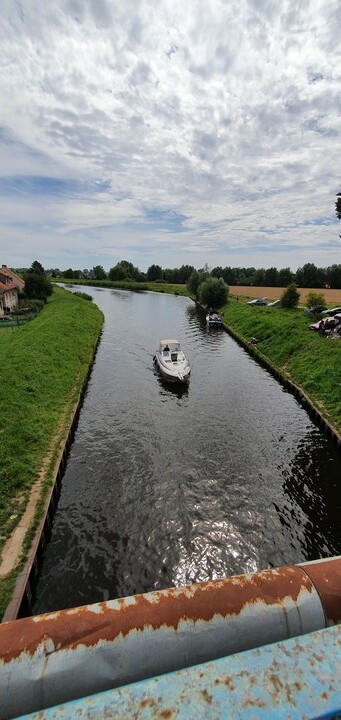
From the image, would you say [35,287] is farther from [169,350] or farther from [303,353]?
[303,353]

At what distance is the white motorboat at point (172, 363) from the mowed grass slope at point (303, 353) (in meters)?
8.92

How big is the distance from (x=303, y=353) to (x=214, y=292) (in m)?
44.3

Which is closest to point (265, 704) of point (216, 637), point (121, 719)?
point (216, 637)

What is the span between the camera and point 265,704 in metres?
1.94

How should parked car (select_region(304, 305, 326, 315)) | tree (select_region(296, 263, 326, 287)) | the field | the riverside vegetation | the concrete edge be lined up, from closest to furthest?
the concrete edge → the riverside vegetation → parked car (select_region(304, 305, 326, 315)) → the field → tree (select_region(296, 263, 326, 287))

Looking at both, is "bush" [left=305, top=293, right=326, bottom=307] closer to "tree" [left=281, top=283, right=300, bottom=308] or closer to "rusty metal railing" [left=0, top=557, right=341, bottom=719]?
"tree" [left=281, top=283, right=300, bottom=308]

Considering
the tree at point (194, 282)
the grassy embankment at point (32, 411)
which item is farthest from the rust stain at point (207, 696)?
the tree at point (194, 282)

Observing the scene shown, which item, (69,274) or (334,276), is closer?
(334,276)

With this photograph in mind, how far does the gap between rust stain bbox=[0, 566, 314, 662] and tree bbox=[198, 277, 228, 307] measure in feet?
238

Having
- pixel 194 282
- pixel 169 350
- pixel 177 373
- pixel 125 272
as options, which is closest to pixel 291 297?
pixel 169 350

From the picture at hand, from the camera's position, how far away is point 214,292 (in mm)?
73375

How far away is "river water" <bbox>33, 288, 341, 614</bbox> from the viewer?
11281mm

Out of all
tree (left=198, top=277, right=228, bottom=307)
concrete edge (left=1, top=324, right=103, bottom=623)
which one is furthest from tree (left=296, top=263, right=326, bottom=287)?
concrete edge (left=1, top=324, right=103, bottom=623)

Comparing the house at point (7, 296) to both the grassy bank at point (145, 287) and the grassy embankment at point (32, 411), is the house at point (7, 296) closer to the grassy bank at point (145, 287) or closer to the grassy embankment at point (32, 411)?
the grassy embankment at point (32, 411)
